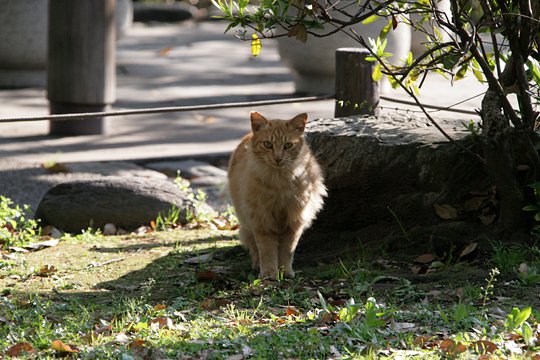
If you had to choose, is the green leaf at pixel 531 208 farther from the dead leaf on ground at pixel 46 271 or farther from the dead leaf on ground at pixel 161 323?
the dead leaf on ground at pixel 46 271

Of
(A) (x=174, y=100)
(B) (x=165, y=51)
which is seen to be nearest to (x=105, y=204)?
(A) (x=174, y=100)

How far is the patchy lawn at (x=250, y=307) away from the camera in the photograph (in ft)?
13.8

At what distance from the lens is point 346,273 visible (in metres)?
5.60

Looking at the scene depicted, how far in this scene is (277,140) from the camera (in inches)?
227

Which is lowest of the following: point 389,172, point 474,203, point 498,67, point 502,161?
point 474,203

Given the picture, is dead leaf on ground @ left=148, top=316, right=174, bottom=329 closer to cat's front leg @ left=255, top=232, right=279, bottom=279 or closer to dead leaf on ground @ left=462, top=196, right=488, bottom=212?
cat's front leg @ left=255, top=232, right=279, bottom=279

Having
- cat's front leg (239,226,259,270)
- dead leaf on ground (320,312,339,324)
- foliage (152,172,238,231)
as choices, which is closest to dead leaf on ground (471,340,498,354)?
dead leaf on ground (320,312,339,324)

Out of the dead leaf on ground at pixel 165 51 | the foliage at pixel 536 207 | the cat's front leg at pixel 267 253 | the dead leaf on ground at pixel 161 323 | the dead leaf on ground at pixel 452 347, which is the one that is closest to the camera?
the dead leaf on ground at pixel 452 347

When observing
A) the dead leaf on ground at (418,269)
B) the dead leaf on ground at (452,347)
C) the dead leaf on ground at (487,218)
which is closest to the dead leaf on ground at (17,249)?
the dead leaf on ground at (418,269)

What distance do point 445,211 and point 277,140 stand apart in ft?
3.90

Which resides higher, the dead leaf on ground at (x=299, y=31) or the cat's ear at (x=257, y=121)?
the dead leaf on ground at (x=299, y=31)

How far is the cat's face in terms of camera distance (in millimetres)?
5742

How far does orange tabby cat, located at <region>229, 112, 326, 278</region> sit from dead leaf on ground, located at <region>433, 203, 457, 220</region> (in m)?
0.78

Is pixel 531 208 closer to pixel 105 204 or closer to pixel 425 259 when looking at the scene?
pixel 425 259
